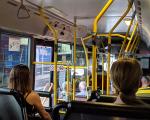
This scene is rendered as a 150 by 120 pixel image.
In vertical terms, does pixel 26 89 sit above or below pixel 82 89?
above

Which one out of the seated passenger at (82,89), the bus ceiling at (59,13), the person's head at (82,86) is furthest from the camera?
the person's head at (82,86)

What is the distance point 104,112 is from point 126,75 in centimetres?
46

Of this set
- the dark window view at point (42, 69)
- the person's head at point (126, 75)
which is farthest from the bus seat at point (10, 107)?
the dark window view at point (42, 69)

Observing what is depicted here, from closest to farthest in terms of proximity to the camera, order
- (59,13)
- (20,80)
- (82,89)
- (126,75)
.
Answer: (126,75)
(20,80)
(59,13)
(82,89)

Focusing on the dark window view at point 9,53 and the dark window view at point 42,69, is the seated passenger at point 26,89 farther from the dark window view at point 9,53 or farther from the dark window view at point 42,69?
the dark window view at point 42,69

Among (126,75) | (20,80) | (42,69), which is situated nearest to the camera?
(126,75)

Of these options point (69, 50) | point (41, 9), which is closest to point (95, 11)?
point (41, 9)

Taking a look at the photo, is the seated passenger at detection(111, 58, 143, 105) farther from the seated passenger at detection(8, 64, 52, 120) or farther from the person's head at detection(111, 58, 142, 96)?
the seated passenger at detection(8, 64, 52, 120)

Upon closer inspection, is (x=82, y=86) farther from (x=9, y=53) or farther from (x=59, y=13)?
(x=9, y=53)

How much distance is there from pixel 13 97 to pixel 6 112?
0.19 meters

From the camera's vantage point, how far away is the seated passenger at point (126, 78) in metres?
1.72

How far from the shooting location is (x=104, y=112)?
1.33 m

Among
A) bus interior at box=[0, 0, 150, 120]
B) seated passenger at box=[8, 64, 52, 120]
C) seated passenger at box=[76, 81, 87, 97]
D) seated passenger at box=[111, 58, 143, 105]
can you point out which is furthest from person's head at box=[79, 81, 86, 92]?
seated passenger at box=[111, 58, 143, 105]

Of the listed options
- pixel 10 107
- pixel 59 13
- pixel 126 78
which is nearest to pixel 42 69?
pixel 59 13
